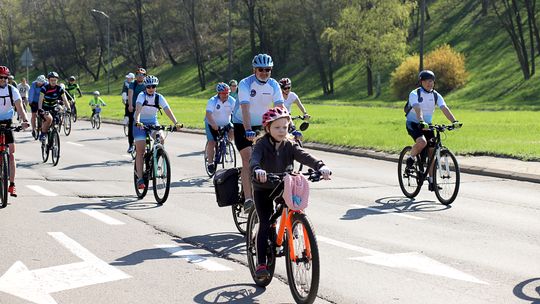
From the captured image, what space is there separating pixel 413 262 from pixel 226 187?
1.89 meters

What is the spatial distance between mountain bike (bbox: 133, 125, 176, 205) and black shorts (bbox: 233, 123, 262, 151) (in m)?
2.07

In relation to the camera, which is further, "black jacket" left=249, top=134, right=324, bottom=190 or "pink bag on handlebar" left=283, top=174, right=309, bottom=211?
"black jacket" left=249, top=134, right=324, bottom=190

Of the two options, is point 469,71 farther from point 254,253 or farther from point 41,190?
point 254,253

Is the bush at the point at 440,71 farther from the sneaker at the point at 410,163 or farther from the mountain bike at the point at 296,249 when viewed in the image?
the mountain bike at the point at 296,249

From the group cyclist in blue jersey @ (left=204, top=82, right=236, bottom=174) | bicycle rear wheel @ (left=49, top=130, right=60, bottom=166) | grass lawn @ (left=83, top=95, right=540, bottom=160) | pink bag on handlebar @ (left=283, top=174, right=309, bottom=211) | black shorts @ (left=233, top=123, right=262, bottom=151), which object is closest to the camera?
pink bag on handlebar @ (left=283, top=174, right=309, bottom=211)

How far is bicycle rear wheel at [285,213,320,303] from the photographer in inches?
230

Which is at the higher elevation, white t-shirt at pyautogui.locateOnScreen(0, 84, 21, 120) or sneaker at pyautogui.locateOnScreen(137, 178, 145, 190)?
white t-shirt at pyautogui.locateOnScreen(0, 84, 21, 120)

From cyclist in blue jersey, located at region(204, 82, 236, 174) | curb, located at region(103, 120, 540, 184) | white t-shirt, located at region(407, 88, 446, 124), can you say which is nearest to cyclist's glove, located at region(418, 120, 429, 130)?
white t-shirt, located at region(407, 88, 446, 124)

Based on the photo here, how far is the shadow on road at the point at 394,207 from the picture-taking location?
36.1 feet

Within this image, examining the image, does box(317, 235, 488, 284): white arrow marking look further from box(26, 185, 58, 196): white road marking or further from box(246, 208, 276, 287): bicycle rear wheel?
box(26, 185, 58, 196): white road marking

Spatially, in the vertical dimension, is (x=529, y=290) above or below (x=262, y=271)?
below

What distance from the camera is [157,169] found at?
487 inches

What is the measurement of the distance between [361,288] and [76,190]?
7972mm

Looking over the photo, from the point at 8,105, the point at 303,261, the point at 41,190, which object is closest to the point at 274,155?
the point at 303,261
